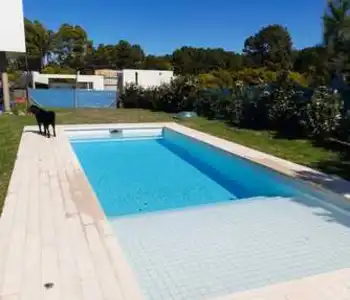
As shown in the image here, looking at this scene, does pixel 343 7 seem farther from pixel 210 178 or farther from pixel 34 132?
pixel 34 132

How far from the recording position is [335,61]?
13961 mm

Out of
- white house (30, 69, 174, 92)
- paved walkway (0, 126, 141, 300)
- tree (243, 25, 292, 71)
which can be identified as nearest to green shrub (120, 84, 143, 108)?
white house (30, 69, 174, 92)

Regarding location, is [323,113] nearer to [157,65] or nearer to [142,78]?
[142,78]

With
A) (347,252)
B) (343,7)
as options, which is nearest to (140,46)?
(343,7)

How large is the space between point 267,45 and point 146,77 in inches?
1486

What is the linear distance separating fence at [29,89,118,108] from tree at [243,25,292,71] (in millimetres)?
34901

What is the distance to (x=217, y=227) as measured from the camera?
15.3 feet

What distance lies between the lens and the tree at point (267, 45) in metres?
53.4

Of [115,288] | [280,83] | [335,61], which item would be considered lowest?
[115,288]

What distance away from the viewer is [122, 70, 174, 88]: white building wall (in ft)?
81.1

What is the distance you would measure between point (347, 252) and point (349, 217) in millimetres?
1112

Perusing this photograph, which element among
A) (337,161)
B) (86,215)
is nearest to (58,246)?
(86,215)

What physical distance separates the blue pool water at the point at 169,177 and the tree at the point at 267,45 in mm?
45459

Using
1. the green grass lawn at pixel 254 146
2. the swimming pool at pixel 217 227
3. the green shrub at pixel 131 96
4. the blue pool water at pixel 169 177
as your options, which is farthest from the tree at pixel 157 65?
the swimming pool at pixel 217 227
